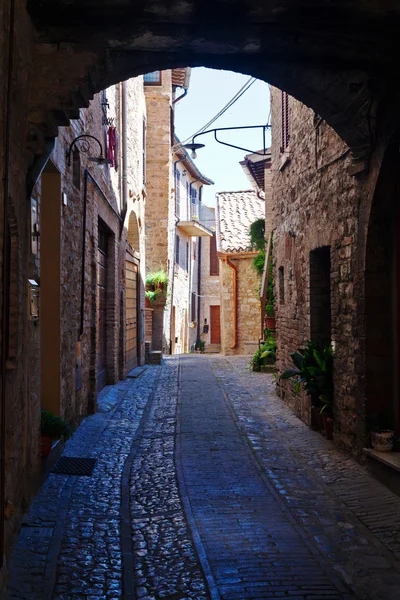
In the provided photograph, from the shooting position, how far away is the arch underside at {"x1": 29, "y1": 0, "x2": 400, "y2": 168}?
468cm

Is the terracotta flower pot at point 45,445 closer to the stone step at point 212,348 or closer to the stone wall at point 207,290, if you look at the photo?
the stone step at point 212,348

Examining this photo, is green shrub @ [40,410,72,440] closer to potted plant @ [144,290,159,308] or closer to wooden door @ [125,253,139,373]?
wooden door @ [125,253,139,373]

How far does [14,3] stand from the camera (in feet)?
12.7

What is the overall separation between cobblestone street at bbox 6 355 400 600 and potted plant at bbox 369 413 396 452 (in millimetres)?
308

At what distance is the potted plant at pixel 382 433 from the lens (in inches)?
237

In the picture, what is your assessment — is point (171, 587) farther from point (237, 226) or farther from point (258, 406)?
point (237, 226)

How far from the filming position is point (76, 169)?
8438 mm

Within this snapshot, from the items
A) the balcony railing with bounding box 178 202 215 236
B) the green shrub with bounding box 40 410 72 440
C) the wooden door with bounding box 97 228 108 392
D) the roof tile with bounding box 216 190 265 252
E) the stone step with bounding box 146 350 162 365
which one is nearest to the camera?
the green shrub with bounding box 40 410 72 440

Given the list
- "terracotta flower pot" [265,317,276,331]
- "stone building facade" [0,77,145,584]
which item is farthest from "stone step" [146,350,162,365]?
"terracotta flower pot" [265,317,276,331]

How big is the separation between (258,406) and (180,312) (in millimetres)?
16869

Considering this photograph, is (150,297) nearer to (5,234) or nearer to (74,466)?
(74,466)

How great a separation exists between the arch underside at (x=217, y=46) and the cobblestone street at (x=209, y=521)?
2.84 m

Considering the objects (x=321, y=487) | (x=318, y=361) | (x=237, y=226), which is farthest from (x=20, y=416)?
(x=237, y=226)

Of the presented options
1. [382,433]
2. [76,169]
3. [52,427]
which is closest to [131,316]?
[76,169]
